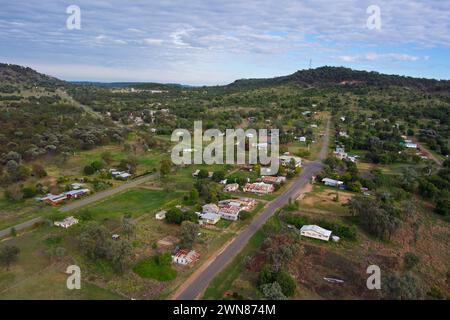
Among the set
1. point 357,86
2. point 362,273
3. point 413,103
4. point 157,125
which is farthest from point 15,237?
point 357,86

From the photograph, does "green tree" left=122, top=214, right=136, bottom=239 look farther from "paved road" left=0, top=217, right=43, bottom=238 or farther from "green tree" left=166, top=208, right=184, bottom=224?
"paved road" left=0, top=217, right=43, bottom=238

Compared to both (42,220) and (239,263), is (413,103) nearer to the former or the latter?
(239,263)

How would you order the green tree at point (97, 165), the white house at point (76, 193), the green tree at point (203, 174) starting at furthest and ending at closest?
the green tree at point (97, 165) → the green tree at point (203, 174) → the white house at point (76, 193)

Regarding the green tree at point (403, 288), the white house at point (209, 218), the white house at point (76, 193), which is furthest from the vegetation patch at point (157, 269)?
the white house at point (76, 193)

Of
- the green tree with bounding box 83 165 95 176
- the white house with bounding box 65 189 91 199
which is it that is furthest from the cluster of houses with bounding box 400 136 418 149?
the white house with bounding box 65 189 91 199

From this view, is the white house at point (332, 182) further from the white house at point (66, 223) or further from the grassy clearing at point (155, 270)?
the white house at point (66, 223)

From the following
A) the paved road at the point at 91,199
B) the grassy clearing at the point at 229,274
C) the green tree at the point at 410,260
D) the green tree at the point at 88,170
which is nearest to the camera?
the grassy clearing at the point at 229,274

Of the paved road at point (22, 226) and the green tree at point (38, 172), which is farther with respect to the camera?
the green tree at point (38, 172)
